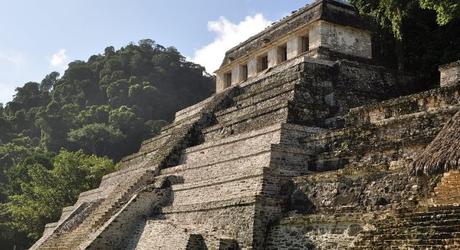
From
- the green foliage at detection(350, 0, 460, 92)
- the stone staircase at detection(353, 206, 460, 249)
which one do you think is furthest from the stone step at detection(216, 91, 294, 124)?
the stone staircase at detection(353, 206, 460, 249)

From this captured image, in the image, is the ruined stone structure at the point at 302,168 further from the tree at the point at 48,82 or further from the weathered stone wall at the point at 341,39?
Result: the tree at the point at 48,82

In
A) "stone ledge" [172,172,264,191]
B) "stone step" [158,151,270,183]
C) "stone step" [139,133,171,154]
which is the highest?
"stone step" [139,133,171,154]

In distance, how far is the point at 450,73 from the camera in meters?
13.3

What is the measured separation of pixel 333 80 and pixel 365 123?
3.28 m

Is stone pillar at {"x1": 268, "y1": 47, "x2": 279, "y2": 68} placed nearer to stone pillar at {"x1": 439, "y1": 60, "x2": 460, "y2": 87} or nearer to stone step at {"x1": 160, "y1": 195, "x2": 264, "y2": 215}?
stone pillar at {"x1": 439, "y1": 60, "x2": 460, "y2": 87}

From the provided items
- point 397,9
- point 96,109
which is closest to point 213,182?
point 397,9

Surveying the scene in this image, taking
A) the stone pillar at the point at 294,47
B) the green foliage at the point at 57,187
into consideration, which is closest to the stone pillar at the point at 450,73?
the stone pillar at the point at 294,47

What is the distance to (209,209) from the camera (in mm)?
12734

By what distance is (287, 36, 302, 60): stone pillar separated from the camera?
60.5 ft

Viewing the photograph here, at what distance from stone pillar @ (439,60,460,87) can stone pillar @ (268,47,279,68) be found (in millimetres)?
6690

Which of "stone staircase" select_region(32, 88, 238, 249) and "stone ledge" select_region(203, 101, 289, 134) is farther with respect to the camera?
"stone staircase" select_region(32, 88, 238, 249)

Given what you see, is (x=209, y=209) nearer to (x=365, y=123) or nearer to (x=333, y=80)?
(x=365, y=123)

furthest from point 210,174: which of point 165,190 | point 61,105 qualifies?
point 61,105

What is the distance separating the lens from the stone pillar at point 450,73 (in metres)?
13.2
